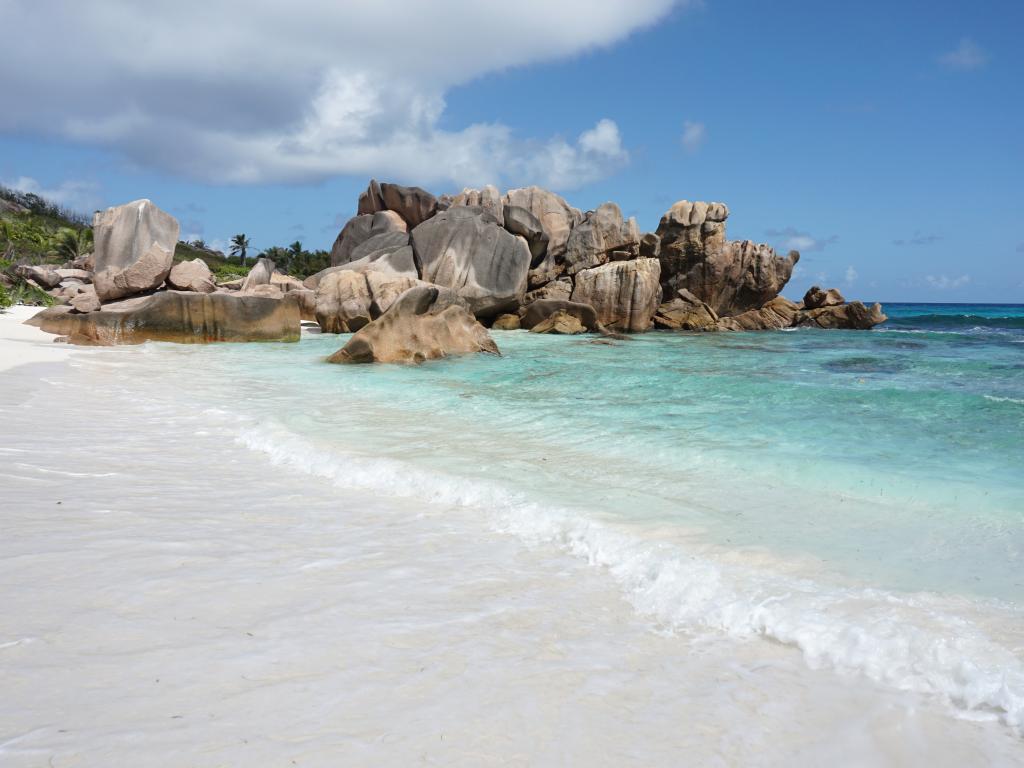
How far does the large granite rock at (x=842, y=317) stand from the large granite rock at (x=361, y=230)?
774 inches

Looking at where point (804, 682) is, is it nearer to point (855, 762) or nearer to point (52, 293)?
point (855, 762)

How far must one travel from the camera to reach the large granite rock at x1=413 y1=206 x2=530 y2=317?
82.1 feet

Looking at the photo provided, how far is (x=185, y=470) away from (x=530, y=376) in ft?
26.5

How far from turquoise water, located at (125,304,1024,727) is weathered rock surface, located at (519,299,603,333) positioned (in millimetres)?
12254

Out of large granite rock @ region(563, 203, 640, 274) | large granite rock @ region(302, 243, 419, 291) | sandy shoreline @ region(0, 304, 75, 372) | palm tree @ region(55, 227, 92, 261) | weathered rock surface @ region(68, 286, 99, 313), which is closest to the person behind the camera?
sandy shoreline @ region(0, 304, 75, 372)

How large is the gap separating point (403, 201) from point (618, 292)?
38.4ft

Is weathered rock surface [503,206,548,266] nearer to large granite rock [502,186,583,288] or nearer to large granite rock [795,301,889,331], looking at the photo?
large granite rock [502,186,583,288]

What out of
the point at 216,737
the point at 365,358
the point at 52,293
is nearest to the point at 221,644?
the point at 216,737

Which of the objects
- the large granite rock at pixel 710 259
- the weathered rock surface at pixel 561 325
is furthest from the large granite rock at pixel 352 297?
the large granite rock at pixel 710 259

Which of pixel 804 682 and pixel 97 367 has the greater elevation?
pixel 97 367

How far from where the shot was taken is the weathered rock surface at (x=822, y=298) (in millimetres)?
35219

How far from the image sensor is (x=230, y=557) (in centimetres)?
326

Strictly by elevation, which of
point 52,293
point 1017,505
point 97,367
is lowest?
point 1017,505

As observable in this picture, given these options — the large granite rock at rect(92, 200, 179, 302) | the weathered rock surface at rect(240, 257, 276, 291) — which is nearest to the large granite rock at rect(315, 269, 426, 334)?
the large granite rock at rect(92, 200, 179, 302)
